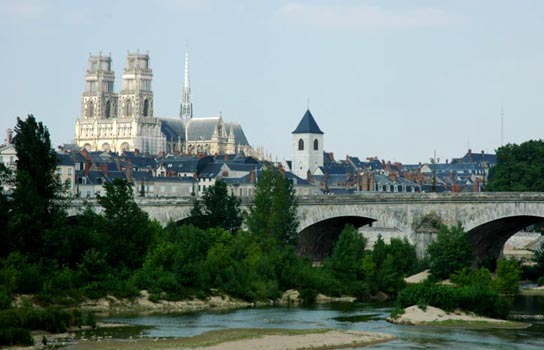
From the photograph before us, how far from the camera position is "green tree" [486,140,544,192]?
4269 inches

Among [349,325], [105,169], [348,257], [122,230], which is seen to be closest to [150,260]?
[122,230]

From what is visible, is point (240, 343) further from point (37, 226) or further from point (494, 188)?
point (494, 188)

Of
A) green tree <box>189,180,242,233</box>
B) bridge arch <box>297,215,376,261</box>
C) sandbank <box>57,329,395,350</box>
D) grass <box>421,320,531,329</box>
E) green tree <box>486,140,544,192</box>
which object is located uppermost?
green tree <box>486,140,544,192</box>

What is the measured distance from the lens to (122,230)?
72.6 meters

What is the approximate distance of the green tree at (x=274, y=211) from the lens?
8794 cm

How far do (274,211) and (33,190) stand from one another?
2232 cm

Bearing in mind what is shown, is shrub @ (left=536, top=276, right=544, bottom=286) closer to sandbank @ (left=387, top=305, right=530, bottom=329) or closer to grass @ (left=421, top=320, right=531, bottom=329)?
sandbank @ (left=387, top=305, right=530, bottom=329)

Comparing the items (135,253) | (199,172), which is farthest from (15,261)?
(199,172)

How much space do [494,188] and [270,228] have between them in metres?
28.5

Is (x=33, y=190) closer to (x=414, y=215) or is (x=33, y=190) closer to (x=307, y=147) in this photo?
(x=414, y=215)

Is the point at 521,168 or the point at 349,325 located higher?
the point at 521,168

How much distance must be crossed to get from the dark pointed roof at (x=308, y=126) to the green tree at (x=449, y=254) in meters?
82.3

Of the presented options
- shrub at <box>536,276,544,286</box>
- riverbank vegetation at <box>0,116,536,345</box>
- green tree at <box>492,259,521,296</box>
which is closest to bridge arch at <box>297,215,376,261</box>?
riverbank vegetation at <box>0,116,536,345</box>

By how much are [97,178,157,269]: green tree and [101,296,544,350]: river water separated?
8043 mm
